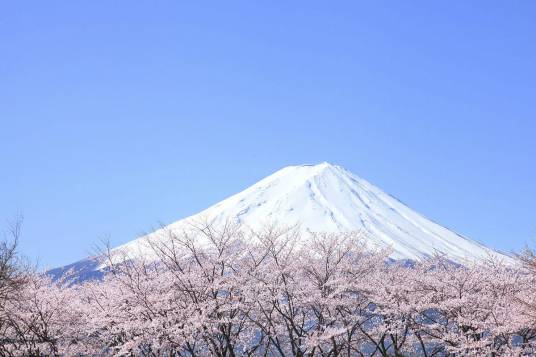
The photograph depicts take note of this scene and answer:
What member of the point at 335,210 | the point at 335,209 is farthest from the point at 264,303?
the point at 335,209

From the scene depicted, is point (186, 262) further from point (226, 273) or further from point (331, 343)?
point (331, 343)

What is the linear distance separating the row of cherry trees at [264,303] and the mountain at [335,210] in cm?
10373

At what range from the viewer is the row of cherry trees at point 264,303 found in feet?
65.3

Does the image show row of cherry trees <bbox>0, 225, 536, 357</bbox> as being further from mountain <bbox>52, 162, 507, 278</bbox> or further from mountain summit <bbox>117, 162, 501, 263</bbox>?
mountain summit <bbox>117, 162, 501, 263</bbox>

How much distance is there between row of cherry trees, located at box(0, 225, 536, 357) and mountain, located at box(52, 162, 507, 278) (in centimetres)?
10373

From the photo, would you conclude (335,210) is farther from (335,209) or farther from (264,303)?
(264,303)

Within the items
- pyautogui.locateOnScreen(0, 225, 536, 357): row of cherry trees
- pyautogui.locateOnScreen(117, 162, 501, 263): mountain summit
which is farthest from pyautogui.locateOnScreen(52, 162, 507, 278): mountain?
pyautogui.locateOnScreen(0, 225, 536, 357): row of cherry trees

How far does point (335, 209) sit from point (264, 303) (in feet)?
479

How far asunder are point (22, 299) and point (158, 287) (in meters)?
5.16

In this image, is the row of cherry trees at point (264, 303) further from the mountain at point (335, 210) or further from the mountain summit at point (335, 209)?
the mountain summit at point (335, 209)

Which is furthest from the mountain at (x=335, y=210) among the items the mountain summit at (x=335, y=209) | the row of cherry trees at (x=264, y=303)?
the row of cherry trees at (x=264, y=303)

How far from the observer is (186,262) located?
2155 cm

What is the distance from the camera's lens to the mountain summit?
140 m

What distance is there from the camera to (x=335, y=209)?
6555 inches
